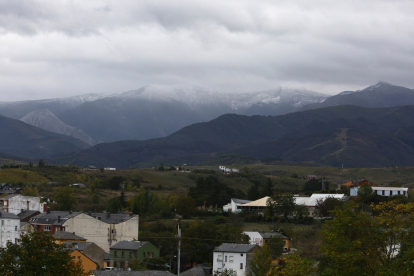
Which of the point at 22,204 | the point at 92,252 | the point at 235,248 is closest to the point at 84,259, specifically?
the point at 92,252

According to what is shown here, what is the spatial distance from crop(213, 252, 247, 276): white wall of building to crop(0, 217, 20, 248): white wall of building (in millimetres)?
24852

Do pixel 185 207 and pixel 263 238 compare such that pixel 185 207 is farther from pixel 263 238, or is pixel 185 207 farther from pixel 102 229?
pixel 263 238

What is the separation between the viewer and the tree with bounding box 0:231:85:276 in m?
32.8

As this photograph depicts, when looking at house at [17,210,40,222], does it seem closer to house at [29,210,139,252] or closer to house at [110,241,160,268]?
house at [29,210,139,252]

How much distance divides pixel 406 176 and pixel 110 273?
15681 cm

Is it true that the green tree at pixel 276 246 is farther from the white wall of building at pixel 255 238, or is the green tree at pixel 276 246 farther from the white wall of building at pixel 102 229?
the white wall of building at pixel 102 229

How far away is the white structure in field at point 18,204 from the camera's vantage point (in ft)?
301

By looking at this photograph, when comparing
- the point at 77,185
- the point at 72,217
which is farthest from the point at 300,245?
the point at 77,185

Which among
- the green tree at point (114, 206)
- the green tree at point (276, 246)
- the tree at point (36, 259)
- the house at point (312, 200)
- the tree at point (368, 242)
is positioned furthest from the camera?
the house at point (312, 200)

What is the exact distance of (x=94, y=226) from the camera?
8306 centimetres

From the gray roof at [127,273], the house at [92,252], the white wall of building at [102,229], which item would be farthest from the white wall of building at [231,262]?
the white wall of building at [102,229]

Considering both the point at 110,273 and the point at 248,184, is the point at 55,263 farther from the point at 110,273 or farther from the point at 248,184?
the point at 248,184

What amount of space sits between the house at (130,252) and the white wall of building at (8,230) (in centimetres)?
1303

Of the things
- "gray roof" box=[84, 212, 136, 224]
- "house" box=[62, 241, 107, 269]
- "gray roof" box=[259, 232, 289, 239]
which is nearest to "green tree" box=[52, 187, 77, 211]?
"gray roof" box=[84, 212, 136, 224]
